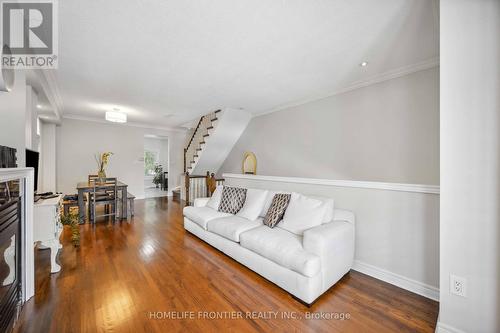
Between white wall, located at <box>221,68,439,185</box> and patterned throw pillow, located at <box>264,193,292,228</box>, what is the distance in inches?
50.4

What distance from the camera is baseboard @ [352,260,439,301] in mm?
1926

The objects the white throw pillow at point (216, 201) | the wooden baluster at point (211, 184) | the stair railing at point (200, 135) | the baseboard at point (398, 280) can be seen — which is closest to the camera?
the baseboard at point (398, 280)

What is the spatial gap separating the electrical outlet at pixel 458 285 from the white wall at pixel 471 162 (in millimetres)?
20

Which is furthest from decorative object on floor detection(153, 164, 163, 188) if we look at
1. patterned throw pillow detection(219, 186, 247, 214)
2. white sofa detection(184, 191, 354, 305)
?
white sofa detection(184, 191, 354, 305)

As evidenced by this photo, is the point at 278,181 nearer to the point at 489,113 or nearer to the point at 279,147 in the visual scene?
the point at 279,147

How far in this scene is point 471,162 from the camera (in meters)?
1.33

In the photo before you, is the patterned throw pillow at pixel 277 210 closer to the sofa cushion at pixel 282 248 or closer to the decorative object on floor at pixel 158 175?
the sofa cushion at pixel 282 248

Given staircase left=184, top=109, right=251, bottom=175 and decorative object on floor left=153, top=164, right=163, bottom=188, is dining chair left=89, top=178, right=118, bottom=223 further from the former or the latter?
decorative object on floor left=153, top=164, right=163, bottom=188

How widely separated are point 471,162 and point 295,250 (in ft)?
4.66

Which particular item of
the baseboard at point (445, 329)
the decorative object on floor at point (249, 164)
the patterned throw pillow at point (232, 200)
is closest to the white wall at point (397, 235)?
the baseboard at point (445, 329)

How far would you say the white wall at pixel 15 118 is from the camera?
2240 mm

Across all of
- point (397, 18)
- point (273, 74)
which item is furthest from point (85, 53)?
point (397, 18)

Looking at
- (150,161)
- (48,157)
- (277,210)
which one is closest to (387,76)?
(277,210)

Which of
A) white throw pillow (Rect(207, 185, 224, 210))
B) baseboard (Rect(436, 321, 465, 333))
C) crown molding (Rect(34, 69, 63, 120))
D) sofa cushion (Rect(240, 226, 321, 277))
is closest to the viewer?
baseboard (Rect(436, 321, 465, 333))
